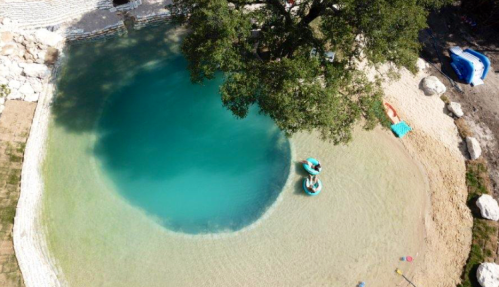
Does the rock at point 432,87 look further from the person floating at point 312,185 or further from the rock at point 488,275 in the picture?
the rock at point 488,275

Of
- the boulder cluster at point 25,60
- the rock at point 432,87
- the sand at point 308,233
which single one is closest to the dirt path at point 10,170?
the sand at point 308,233

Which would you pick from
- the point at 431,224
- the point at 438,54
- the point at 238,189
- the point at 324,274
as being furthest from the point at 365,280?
Result: the point at 438,54

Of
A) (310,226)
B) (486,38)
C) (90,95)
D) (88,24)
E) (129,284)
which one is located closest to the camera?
(129,284)

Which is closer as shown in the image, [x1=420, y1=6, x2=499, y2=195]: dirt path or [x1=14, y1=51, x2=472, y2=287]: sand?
[x1=14, y1=51, x2=472, y2=287]: sand

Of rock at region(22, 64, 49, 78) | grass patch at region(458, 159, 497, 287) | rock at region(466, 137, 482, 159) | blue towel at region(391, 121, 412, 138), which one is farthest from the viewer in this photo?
blue towel at region(391, 121, 412, 138)

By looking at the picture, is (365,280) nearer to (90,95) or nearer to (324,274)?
(324,274)

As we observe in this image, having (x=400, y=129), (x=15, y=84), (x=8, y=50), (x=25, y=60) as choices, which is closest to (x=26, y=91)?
(x=15, y=84)

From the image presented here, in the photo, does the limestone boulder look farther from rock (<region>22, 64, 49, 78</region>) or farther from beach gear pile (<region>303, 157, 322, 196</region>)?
beach gear pile (<region>303, 157, 322, 196</region>)

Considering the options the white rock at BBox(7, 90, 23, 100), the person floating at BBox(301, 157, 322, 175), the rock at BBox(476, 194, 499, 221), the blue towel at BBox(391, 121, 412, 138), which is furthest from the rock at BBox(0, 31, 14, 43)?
the rock at BBox(476, 194, 499, 221)
